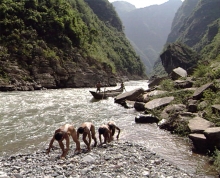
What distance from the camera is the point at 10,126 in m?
13.7

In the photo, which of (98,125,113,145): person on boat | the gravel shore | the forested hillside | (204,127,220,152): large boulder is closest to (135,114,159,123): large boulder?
(98,125,113,145): person on boat

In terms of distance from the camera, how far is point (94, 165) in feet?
25.1

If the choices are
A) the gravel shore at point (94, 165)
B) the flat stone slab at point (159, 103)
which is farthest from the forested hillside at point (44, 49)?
the gravel shore at point (94, 165)

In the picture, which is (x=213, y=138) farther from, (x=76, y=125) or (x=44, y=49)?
(x=44, y=49)

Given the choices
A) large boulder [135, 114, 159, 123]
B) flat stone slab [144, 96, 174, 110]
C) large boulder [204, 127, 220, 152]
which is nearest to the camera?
large boulder [204, 127, 220, 152]

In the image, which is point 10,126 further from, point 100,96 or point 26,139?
point 100,96

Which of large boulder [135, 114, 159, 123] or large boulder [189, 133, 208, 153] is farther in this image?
large boulder [135, 114, 159, 123]

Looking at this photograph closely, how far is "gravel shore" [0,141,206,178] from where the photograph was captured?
22.5ft

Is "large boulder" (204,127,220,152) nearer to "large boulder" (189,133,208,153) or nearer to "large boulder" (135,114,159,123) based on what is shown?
"large boulder" (189,133,208,153)

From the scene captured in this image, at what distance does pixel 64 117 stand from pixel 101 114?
2921mm

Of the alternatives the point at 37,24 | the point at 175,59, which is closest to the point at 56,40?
the point at 37,24

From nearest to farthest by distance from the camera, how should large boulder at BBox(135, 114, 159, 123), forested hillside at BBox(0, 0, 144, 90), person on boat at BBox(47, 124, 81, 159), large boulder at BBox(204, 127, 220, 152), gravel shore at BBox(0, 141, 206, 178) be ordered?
gravel shore at BBox(0, 141, 206, 178) < person on boat at BBox(47, 124, 81, 159) < large boulder at BBox(204, 127, 220, 152) < large boulder at BBox(135, 114, 159, 123) < forested hillside at BBox(0, 0, 144, 90)

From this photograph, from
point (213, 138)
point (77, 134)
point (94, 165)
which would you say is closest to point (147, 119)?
point (213, 138)

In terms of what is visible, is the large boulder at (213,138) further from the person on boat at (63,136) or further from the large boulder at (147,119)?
the large boulder at (147,119)
